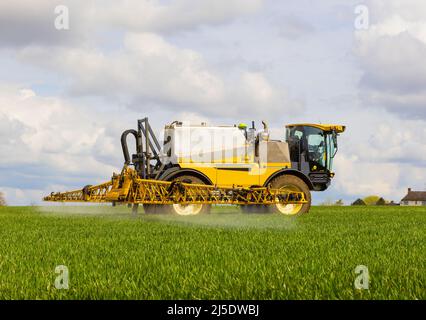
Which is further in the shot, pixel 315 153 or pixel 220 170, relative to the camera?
pixel 315 153

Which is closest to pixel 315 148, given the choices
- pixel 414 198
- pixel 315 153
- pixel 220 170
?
pixel 315 153

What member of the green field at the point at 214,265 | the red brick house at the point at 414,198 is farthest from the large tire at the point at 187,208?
the red brick house at the point at 414,198

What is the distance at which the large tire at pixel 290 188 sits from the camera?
21.2m

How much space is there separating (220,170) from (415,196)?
105 metres

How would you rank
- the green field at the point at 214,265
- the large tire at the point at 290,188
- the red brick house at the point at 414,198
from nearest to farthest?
the green field at the point at 214,265
the large tire at the point at 290,188
the red brick house at the point at 414,198

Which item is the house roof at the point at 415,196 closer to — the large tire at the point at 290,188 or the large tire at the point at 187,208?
the large tire at the point at 290,188

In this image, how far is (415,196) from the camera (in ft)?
385

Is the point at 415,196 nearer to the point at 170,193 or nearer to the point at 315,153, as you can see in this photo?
the point at 315,153

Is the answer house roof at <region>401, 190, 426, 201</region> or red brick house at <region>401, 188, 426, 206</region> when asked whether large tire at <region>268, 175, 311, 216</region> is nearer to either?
red brick house at <region>401, 188, 426, 206</region>

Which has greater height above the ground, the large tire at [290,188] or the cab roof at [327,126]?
the cab roof at [327,126]

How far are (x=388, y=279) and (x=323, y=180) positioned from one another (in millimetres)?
16241
